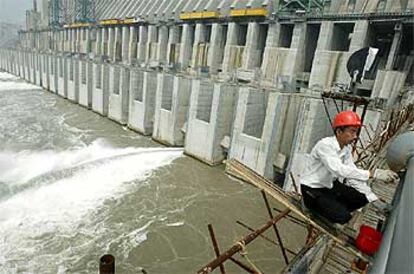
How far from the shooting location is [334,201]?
12.2 ft

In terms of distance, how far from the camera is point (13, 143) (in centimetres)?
1780

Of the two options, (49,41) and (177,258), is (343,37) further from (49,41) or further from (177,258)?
(49,41)

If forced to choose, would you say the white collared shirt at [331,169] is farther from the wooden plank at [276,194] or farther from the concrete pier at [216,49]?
the concrete pier at [216,49]

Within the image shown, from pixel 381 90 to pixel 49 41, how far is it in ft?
207

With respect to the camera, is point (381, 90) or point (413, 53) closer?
point (381, 90)

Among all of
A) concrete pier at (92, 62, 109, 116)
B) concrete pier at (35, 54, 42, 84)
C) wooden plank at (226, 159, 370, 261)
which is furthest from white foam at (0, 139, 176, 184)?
concrete pier at (35, 54, 42, 84)

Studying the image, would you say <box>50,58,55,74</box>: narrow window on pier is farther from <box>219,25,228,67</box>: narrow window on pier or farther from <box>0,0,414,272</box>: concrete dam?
<box>219,25,228,67</box>: narrow window on pier

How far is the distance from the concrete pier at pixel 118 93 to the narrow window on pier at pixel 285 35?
12.0 metres

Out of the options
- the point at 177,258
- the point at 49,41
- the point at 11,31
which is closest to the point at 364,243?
the point at 177,258

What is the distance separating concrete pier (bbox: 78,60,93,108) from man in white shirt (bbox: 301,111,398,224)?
88.3 feet

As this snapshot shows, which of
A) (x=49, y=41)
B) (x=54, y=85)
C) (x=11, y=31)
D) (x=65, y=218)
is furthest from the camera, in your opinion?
(x=11, y=31)

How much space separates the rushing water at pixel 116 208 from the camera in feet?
27.3

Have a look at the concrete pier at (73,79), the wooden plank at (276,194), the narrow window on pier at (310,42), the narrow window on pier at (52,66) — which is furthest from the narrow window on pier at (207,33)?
the wooden plank at (276,194)

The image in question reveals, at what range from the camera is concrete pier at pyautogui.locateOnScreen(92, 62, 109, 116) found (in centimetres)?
2488
